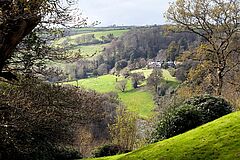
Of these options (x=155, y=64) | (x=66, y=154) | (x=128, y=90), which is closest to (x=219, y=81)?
(x=66, y=154)

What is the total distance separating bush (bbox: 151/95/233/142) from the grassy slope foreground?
12.7 feet

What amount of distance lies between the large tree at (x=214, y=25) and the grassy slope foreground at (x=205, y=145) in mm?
16217

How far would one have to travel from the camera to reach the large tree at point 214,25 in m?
34.0

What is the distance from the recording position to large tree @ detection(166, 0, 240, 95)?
34031 mm

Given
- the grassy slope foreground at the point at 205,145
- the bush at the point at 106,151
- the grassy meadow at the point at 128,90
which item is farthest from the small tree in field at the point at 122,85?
the grassy slope foreground at the point at 205,145

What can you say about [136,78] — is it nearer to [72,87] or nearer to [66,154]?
[66,154]

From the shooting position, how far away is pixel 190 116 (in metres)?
22.4

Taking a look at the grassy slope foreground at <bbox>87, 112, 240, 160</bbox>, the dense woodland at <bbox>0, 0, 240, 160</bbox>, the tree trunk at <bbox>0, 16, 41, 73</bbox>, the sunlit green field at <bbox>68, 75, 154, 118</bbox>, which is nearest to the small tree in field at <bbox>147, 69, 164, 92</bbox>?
the sunlit green field at <bbox>68, 75, 154, 118</bbox>

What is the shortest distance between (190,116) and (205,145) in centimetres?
691

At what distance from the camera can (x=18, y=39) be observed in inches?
405

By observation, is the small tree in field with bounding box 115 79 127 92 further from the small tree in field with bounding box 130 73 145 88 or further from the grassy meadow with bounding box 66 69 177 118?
the small tree in field with bounding box 130 73 145 88

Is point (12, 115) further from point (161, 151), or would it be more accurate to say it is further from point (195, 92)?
point (195, 92)

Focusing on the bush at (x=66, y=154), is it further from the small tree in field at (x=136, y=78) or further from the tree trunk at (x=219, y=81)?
the small tree in field at (x=136, y=78)

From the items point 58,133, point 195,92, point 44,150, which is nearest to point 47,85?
point 58,133
